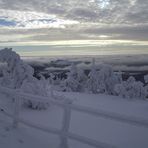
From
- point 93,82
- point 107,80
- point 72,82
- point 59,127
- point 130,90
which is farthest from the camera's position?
point 72,82

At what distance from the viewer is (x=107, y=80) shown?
34406 mm

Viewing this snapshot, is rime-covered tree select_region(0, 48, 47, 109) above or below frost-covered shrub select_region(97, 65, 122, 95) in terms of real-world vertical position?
above

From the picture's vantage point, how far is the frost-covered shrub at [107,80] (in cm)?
3394

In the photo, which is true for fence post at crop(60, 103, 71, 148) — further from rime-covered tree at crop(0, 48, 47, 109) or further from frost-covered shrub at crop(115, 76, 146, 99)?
frost-covered shrub at crop(115, 76, 146, 99)

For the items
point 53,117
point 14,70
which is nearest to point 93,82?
point 14,70

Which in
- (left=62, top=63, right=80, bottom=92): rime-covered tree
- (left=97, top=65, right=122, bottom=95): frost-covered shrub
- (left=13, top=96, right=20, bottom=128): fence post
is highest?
(left=13, top=96, right=20, bottom=128): fence post

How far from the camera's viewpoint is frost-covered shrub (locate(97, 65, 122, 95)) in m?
33.9

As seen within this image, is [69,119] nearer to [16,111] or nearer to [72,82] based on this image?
[16,111]

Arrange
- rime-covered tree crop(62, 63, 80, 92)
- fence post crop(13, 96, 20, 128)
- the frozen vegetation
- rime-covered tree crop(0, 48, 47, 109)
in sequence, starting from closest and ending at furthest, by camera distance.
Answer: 1. the frozen vegetation
2. fence post crop(13, 96, 20, 128)
3. rime-covered tree crop(0, 48, 47, 109)
4. rime-covered tree crop(62, 63, 80, 92)

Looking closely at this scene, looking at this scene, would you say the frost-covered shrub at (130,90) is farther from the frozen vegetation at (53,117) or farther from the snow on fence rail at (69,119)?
the snow on fence rail at (69,119)

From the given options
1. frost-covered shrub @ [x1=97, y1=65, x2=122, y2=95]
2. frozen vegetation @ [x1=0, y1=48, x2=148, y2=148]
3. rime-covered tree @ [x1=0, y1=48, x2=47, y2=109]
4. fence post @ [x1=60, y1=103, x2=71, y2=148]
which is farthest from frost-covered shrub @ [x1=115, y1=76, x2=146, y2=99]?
fence post @ [x1=60, y1=103, x2=71, y2=148]

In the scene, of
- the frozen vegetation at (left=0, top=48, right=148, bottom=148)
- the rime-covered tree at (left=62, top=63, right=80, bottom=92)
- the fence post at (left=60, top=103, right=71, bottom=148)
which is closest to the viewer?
the fence post at (left=60, top=103, right=71, bottom=148)

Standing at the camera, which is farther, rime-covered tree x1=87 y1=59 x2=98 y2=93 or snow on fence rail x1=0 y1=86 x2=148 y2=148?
rime-covered tree x1=87 y1=59 x2=98 y2=93

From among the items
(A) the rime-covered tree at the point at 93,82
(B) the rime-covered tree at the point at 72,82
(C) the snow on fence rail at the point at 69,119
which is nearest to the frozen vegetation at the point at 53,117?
(C) the snow on fence rail at the point at 69,119
